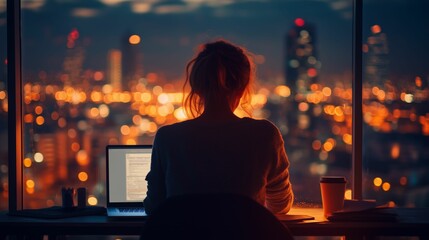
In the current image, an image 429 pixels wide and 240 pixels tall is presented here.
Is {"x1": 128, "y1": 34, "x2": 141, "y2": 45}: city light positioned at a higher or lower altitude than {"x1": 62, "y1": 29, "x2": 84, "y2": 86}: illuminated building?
higher

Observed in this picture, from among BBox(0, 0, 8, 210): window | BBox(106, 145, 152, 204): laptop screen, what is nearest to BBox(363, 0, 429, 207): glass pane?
BBox(106, 145, 152, 204): laptop screen

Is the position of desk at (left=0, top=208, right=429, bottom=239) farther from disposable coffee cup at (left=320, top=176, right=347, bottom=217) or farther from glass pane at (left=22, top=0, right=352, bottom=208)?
glass pane at (left=22, top=0, right=352, bottom=208)

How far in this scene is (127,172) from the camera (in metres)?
3.22

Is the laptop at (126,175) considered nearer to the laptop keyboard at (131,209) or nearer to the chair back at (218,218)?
the laptop keyboard at (131,209)

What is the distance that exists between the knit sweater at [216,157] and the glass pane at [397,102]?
1.48m

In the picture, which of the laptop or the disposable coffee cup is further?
the laptop

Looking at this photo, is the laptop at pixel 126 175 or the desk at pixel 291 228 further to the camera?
the laptop at pixel 126 175

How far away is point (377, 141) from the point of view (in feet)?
11.7

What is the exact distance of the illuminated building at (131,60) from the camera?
367cm

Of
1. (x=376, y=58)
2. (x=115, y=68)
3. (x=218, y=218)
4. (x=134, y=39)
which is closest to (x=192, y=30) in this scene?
(x=134, y=39)

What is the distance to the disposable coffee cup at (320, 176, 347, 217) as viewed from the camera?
118 inches

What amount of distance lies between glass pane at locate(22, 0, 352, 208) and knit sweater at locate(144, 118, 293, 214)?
1428 millimetres

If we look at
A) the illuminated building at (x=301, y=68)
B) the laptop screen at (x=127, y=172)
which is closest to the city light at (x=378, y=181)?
the illuminated building at (x=301, y=68)

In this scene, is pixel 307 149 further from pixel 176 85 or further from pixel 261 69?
pixel 176 85
